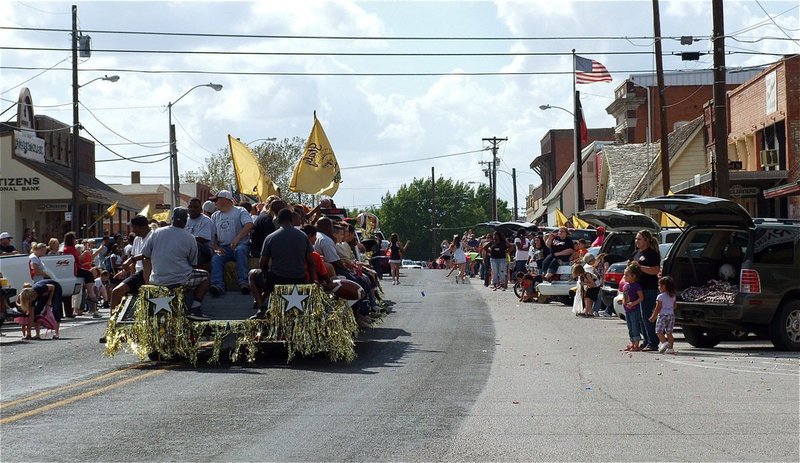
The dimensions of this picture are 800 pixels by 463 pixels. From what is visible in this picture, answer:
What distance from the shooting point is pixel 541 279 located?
97.6 feet

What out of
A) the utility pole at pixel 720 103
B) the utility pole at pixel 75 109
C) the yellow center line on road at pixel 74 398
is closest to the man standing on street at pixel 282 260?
the yellow center line on road at pixel 74 398

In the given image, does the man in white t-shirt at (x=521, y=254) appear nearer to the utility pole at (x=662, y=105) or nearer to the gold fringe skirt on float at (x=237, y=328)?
the utility pole at (x=662, y=105)

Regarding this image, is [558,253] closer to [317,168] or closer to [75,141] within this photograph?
[317,168]

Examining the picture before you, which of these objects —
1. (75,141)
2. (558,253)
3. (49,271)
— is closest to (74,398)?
(49,271)

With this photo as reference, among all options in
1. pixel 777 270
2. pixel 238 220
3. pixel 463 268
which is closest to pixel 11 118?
pixel 463 268

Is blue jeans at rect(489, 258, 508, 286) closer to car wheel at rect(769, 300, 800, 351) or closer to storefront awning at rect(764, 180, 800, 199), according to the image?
storefront awning at rect(764, 180, 800, 199)

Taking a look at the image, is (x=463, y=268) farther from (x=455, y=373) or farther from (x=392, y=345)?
(x=455, y=373)

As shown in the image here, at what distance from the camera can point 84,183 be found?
5447cm

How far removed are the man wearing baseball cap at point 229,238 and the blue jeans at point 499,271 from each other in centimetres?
2017

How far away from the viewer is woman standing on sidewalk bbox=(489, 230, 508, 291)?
35562mm

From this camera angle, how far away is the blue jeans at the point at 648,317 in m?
16.6

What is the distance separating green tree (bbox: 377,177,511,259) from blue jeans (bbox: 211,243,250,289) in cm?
11620

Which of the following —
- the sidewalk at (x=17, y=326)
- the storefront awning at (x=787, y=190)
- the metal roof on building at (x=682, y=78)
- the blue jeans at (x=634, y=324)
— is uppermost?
the metal roof on building at (x=682, y=78)

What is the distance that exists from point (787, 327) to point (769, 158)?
22.8 meters
